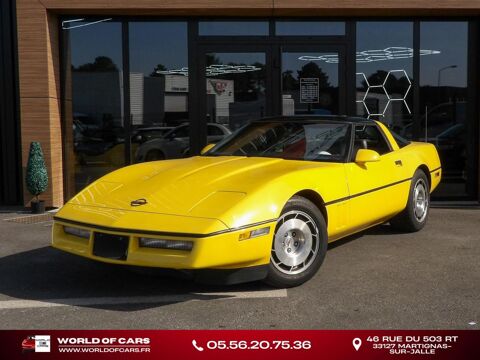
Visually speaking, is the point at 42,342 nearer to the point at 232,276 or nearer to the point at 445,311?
the point at 232,276

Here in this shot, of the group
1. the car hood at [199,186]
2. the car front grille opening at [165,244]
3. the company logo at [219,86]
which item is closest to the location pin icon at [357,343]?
the car hood at [199,186]

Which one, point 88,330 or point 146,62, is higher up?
point 146,62

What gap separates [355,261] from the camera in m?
5.36

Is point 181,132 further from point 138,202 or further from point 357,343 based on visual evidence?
point 357,343

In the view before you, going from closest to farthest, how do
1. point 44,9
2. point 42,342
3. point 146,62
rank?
1. point 42,342
2. point 44,9
3. point 146,62

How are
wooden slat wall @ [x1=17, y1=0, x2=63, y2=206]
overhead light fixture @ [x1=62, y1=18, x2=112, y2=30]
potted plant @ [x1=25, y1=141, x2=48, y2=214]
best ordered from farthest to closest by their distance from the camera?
1. overhead light fixture @ [x1=62, y1=18, x2=112, y2=30]
2. wooden slat wall @ [x1=17, y1=0, x2=63, y2=206]
3. potted plant @ [x1=25, y1=141, x2=48, y2=214]

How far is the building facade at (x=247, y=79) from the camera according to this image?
9250 millimetres

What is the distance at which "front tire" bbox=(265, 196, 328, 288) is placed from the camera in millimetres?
4340

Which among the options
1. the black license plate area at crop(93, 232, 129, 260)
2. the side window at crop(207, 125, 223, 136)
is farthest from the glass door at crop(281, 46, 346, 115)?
the black license plate area at crop(93, 232, 129, 260)

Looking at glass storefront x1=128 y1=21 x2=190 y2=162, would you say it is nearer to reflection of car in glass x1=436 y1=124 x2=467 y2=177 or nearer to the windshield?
the windshield

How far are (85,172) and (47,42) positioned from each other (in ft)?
6.95

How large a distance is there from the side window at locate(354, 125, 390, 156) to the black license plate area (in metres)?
2.67

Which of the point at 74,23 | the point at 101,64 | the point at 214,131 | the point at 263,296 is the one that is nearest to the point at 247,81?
the point at 214,131
